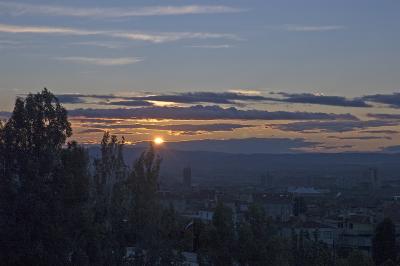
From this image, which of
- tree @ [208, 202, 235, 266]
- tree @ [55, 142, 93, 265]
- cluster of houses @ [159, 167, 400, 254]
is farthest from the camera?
cluster of houses @ [159, 167, 400, 254]

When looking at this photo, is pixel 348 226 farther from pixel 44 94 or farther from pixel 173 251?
pixel 44 94

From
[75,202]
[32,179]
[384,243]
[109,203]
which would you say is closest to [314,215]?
[384,243]

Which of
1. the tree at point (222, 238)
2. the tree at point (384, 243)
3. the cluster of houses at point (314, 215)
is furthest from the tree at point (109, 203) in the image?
the tree at point (384, 243)

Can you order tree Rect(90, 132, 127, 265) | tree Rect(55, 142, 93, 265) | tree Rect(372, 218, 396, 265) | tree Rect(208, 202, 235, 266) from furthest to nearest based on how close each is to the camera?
1. tree Rect(372, 218, 396, 265)
2. tree Rect(208, 202, 235, 266)
3. tree Rect(90, 132, 127, 265)
4. tree Rect(55, 142, 93, 265)

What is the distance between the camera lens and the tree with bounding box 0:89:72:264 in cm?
2183

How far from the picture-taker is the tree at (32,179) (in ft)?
71.6

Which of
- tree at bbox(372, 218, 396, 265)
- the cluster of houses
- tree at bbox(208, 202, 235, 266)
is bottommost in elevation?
the cluster of houses

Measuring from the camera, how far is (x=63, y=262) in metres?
22.1

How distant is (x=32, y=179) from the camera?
73.9 ft

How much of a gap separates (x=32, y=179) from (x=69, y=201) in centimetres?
118

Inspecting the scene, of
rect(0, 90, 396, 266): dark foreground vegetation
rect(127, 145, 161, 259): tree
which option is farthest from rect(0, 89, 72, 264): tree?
rect(127, 145, 161, 259): tree

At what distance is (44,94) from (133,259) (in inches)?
220

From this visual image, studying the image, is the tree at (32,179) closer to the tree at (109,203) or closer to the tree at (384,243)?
the tree at (109,203)

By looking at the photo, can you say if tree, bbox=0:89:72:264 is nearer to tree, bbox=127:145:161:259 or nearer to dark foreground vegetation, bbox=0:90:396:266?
dark foreground vegetation, bbox=0:90:396:266
